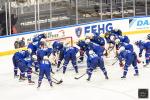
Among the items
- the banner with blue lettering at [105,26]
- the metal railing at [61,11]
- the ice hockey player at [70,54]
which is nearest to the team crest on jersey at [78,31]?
the banner with blue lettering at [105,26]

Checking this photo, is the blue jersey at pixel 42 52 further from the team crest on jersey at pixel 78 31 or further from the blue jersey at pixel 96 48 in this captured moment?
the team crest on jersey at pixel 78 31

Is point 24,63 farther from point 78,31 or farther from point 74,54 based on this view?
point 78,31

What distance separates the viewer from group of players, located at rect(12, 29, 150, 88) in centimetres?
1348

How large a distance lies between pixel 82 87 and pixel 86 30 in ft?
16.3

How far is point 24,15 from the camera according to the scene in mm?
17781

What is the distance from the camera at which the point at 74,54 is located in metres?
14.5

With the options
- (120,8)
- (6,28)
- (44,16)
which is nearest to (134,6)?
(120,8)

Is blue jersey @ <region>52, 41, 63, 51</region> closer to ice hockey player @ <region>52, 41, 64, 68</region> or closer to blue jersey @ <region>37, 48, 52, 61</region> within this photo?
ice hockey player @ <region>52, 41, 64, 68</region>

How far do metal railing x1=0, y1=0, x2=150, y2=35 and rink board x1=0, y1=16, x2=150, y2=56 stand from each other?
19.4 inches

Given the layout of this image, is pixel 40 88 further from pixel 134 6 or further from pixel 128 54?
pixel 134 6

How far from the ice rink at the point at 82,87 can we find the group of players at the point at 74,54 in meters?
0.21

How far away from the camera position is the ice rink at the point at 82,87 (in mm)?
12344

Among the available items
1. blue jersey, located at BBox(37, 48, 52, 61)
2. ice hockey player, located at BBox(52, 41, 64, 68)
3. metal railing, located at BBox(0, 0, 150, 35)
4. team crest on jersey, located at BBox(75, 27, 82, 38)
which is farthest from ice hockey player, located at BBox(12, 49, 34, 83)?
team crest on jersey, located at BBox(75, 27, 82, 38)

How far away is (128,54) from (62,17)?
5164mm
